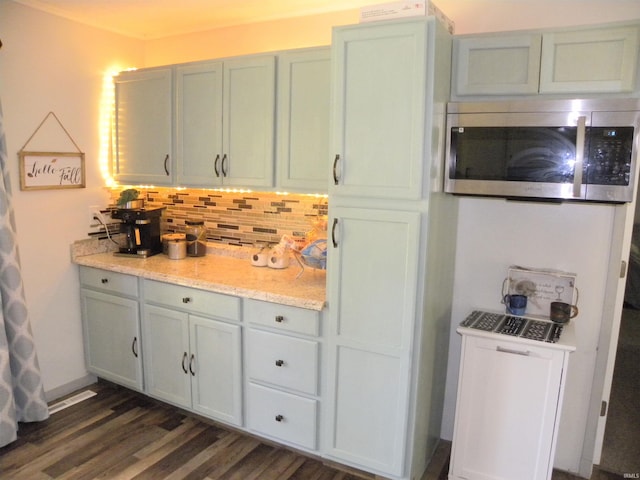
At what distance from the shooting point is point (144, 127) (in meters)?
3.13

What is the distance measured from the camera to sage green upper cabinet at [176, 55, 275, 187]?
105 inches

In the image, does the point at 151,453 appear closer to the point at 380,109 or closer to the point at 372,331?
the point at 372,331

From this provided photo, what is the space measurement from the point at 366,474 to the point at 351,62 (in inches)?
77.6

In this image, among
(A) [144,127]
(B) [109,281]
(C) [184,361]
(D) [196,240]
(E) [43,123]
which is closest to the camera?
(C) [184,361]

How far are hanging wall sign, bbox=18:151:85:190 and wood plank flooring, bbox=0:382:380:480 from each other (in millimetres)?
1395

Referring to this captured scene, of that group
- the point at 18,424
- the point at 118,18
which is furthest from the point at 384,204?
the point at 18,424

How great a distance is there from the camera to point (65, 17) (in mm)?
2922

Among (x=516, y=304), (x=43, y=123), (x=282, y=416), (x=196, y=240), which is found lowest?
(x=282, y=416)

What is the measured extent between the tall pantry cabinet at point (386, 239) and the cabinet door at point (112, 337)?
134cm

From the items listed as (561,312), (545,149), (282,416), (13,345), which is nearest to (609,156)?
(545,149)

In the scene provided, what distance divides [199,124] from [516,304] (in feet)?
6.70

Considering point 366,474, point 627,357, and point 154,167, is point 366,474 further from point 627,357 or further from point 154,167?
point 627,357

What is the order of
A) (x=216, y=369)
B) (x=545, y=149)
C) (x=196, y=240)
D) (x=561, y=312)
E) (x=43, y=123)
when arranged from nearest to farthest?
(x=545, y=149)
(x=561, y=312)
(x=216, y=369)
(x=43, y=123)
(x=196, y=240)

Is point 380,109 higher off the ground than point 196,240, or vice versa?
point 380,109
